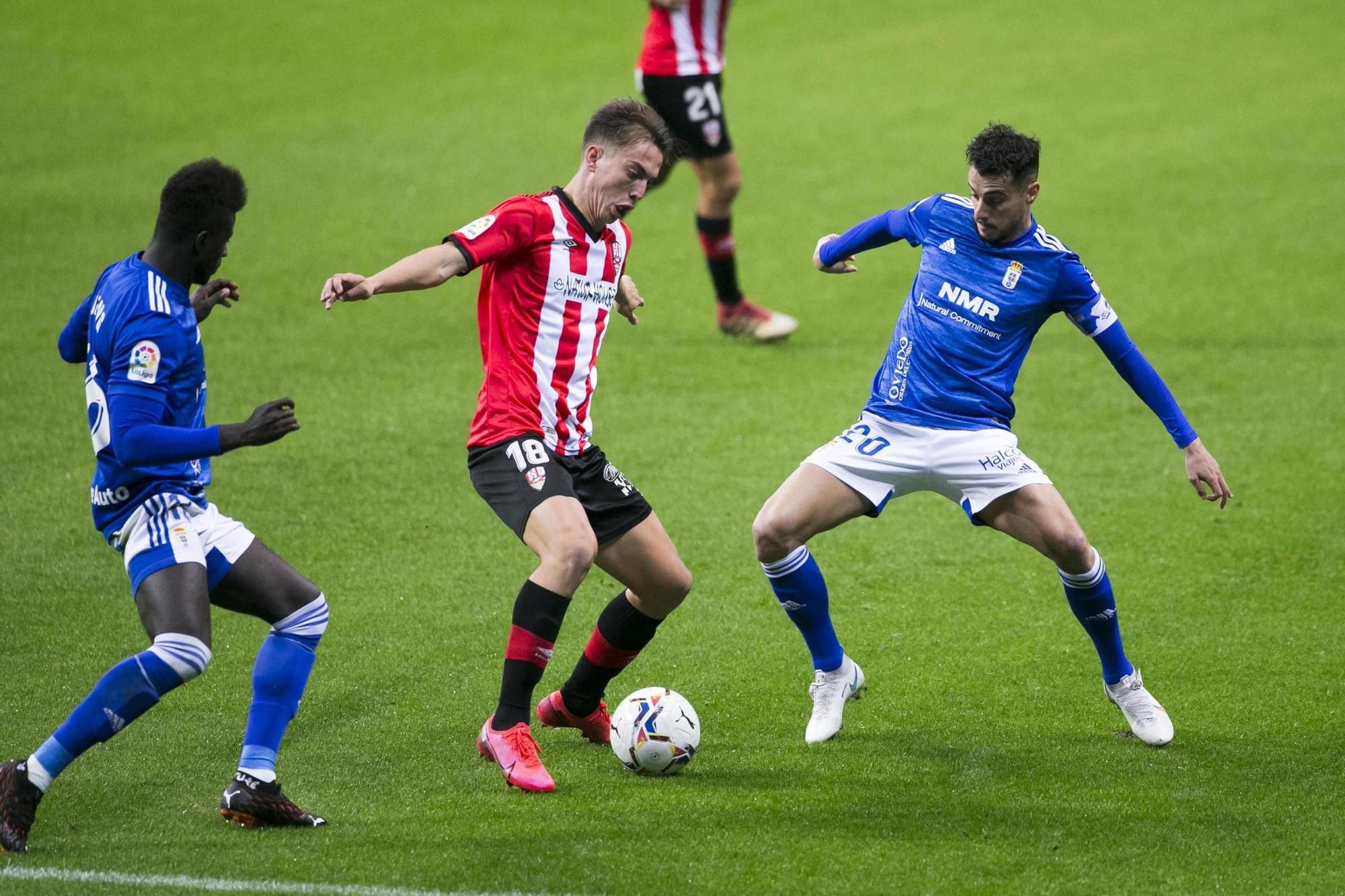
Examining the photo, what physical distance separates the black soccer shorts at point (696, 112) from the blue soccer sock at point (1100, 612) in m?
6.01

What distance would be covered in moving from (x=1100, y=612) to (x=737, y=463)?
356 cm

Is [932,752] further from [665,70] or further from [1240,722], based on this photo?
[665,70]

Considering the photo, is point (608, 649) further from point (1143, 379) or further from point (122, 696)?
point (1143, 379)

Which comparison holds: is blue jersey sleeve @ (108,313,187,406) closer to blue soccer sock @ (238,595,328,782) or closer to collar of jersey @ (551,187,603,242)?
blue soccer sock @ (238,595,328,782)

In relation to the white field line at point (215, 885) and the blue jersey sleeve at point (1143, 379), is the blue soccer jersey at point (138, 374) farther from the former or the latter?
the blue jersey sleeve at point (1143, 379)

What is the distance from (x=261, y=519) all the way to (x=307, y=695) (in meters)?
2.22

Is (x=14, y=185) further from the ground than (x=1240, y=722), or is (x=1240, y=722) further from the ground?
(x=14, y=185)

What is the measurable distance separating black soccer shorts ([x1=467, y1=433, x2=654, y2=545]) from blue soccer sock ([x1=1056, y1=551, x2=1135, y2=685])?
1.65m

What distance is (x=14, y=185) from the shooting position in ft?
47.1

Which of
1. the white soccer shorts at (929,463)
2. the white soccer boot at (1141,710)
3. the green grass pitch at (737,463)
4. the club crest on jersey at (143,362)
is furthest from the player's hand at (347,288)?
the white soccer boot at (1141,710)

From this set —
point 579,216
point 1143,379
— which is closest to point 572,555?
point 579,216

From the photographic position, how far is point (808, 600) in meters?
5.78

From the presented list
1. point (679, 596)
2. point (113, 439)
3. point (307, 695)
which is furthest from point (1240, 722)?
point (113, 439)

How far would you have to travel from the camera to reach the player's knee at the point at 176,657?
14.8 ft
